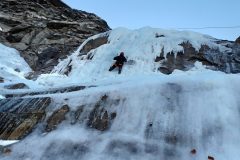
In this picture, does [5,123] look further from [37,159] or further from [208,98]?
[208,98]

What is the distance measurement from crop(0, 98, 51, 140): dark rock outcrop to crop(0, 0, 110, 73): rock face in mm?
6350

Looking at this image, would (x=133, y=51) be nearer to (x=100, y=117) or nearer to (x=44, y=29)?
(x=44, y=29)

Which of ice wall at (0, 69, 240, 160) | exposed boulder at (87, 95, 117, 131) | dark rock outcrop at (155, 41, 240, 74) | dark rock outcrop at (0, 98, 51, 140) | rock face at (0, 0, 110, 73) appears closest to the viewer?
ice wall at (0, 69, 240, 160)

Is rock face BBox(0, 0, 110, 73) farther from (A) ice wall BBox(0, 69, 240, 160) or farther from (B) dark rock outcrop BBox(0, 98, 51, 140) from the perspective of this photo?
(A) ice wall BBox(0, 69, 240, 160)

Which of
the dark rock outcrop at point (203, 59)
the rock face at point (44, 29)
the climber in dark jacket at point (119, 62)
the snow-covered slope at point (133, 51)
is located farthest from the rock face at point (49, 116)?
the rock face at point (44, 29)

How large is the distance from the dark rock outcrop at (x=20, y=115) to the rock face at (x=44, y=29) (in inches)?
250

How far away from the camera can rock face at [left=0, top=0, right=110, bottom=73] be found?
16.5 meters

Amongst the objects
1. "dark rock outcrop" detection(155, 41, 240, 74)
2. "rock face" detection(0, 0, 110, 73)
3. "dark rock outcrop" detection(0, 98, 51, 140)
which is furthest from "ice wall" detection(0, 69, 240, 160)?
"rock face" detection(0, 0, 110, 73)

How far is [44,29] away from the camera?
1814 cm

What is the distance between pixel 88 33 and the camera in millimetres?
18844

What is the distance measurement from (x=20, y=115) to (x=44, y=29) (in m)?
11.1

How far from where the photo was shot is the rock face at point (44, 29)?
16.5 meters

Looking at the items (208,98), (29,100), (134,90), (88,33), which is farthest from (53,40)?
(208,98)

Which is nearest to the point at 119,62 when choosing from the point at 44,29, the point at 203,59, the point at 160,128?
the point at 203,59
